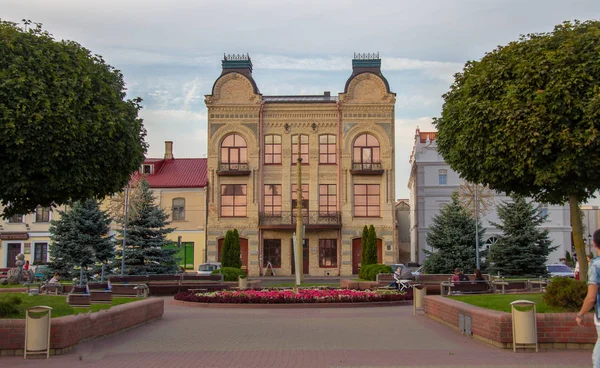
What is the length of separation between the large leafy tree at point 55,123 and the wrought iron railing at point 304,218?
3609 centimetres

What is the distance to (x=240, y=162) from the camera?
53.5 metres

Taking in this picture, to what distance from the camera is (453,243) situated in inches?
1597

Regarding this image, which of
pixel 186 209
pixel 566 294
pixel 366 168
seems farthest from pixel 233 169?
pixel 566 294

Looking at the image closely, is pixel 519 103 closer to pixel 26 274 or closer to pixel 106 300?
pixel 106 300

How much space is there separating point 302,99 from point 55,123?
40.5 metres

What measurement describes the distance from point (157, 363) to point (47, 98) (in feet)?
19.2

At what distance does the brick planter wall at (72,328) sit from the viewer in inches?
495

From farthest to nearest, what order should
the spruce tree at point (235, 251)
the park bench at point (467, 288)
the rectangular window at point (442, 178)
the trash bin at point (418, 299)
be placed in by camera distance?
the rectangular window at point (442, 178)
the spruce tree at point (235, 251)
the park bench at point (467, 288)
the trash bin at point (418, 299)

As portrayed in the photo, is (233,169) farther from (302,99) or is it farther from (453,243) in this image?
(453,243)

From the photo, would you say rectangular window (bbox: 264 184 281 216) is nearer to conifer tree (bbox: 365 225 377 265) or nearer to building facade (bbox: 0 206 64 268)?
conifer tree (bbox: 365 225 377 265)

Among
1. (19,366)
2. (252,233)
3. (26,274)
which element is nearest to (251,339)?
(19,366)

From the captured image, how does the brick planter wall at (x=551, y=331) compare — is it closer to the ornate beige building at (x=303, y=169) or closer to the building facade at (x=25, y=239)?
the ornate beige building at (x=303, y=169)

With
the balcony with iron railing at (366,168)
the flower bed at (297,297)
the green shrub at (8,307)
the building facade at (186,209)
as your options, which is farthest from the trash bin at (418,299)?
the building facade at (186,209)

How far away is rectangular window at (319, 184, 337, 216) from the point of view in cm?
5300
